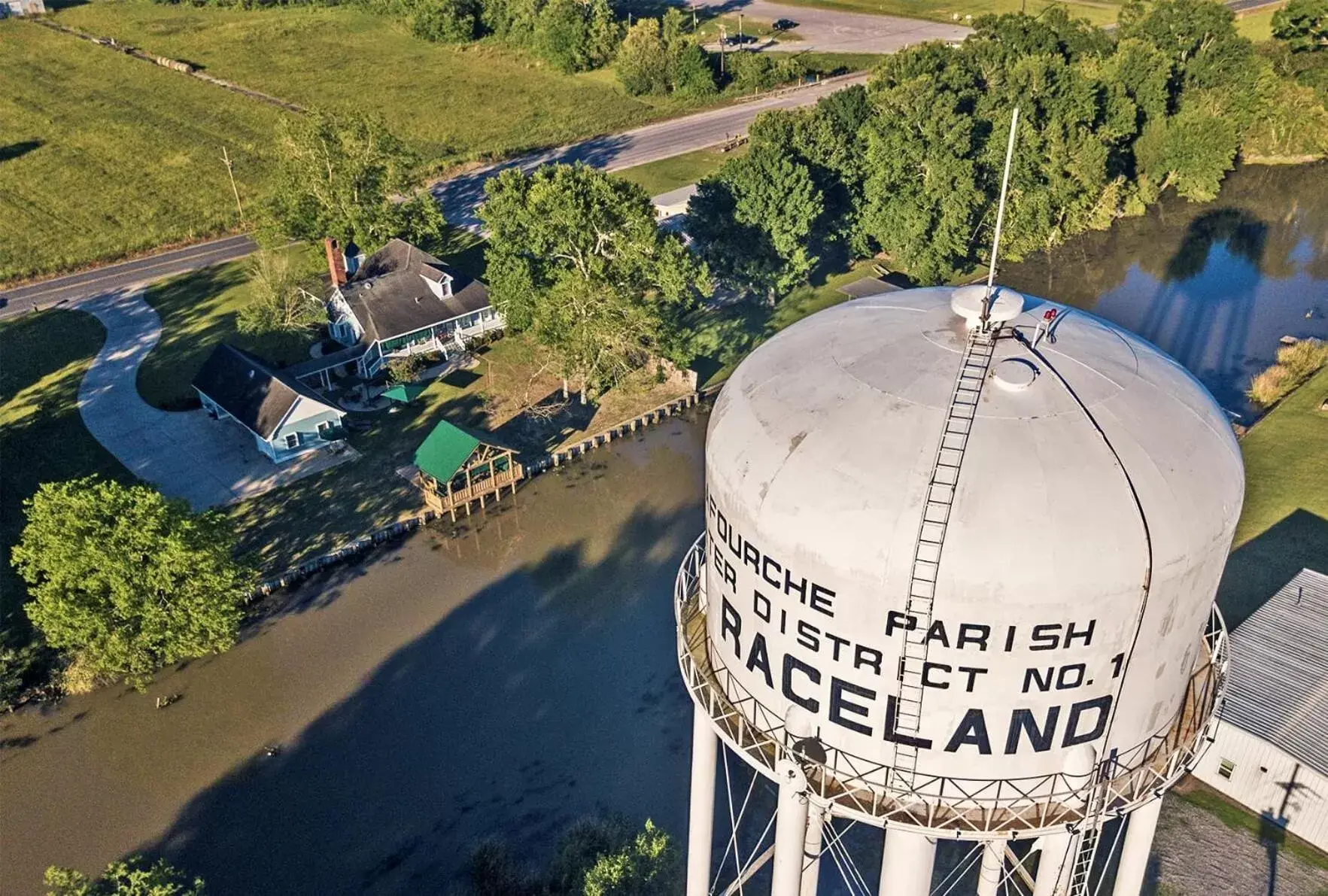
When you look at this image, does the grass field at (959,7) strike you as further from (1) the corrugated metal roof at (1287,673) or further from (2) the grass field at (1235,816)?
(2) the grass field at (1235,816)

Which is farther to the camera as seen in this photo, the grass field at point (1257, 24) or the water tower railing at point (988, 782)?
the grass field at point (1257, 24)

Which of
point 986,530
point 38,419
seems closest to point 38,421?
point 38,419

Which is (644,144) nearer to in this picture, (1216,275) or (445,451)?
(1216,275)

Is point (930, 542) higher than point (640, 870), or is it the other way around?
point (930, 542)

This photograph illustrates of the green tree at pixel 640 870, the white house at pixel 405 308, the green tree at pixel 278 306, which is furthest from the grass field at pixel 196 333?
the green tree at pixel 640 870

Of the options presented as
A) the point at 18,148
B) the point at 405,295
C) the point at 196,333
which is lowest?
the point at 196,333

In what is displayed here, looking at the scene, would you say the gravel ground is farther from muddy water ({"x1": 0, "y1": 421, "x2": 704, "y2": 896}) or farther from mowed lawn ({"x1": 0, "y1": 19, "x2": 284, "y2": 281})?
mowed lawn ({"x1": 0, "y1": 19, "x2": 284, "y2": 281})

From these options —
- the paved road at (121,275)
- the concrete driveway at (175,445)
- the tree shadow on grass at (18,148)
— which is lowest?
the concrete driveway at (175,445)
